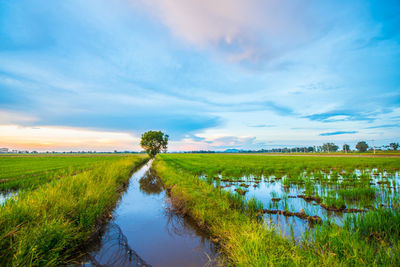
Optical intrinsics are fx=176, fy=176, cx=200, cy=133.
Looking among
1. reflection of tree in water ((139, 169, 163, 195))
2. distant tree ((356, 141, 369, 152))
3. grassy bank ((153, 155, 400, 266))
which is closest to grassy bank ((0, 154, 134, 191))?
reflection of tree in water ((139, 169, 163, 195))

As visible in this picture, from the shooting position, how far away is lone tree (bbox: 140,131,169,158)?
70938 millimetres

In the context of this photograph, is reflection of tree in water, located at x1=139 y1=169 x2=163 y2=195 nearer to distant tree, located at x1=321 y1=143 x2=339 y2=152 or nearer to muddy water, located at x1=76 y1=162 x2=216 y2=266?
muddy water, located at x1=76 y1=162 x2=216 y2=266

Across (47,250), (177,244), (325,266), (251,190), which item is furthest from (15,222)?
(251,190)

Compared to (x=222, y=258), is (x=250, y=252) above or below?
above

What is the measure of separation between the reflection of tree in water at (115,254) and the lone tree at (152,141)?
66685mm

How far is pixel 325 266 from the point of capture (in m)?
3.32

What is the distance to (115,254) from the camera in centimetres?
548

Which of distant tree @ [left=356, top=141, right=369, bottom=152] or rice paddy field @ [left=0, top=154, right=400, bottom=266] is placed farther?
distant tree @ [left=356, top=141, right=369, bottom=152]

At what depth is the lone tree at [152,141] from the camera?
70938 millimetres

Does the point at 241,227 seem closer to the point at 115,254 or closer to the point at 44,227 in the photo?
the point at 115,254

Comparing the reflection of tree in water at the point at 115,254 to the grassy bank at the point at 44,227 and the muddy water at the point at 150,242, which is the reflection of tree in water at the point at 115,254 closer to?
the muddy water at the point at 150,242

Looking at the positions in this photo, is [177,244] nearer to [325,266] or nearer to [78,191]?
[325,266]

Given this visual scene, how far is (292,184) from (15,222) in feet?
49.5

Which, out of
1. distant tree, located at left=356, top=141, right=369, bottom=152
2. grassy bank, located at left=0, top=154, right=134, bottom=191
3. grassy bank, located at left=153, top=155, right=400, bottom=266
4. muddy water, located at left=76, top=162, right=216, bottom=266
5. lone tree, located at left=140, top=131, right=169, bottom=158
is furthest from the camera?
distant tree, located at left=356, top=141, right=369, bottom=152
